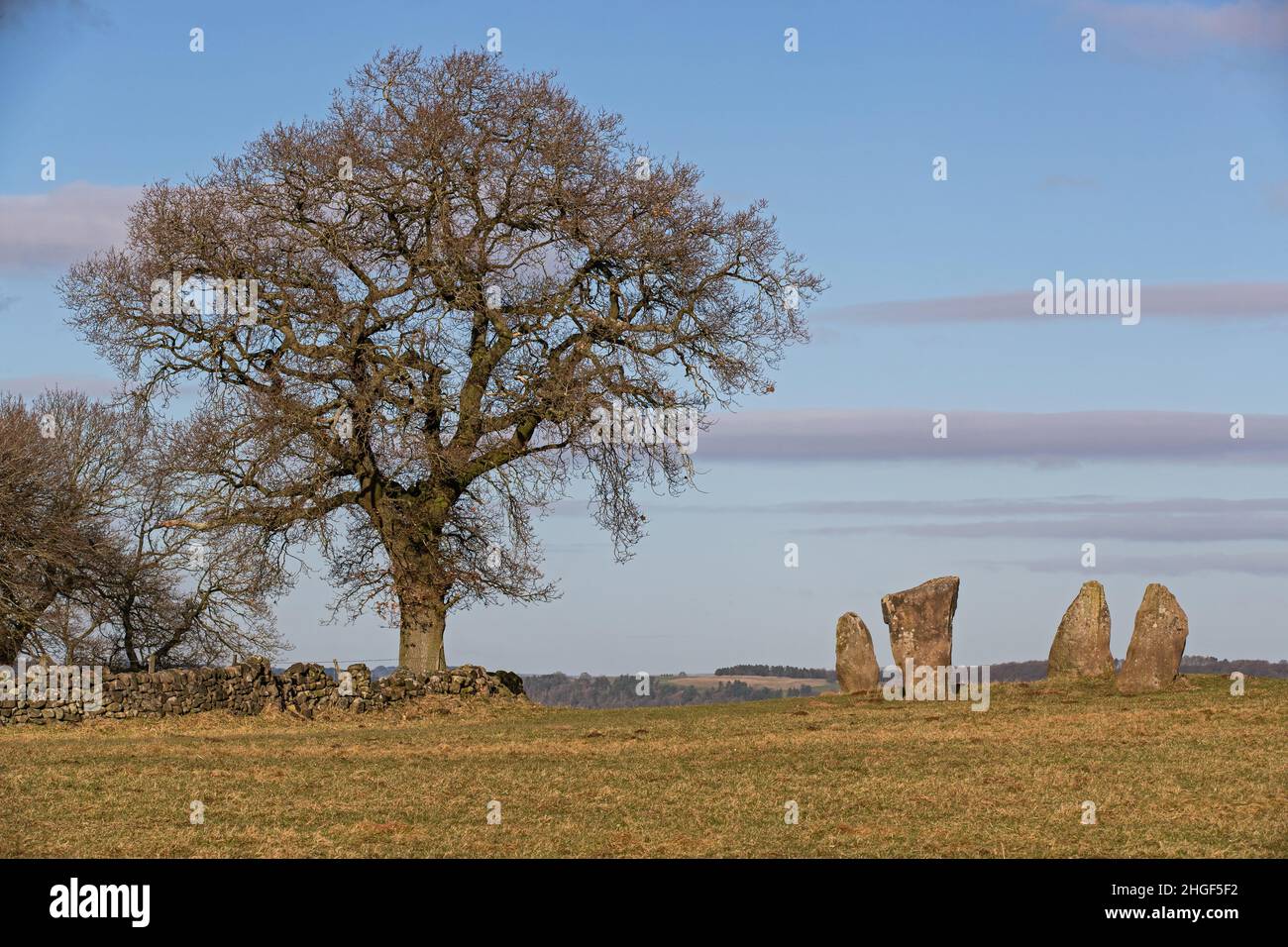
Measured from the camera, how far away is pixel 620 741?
23.0m

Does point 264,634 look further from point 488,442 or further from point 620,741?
point 620,741

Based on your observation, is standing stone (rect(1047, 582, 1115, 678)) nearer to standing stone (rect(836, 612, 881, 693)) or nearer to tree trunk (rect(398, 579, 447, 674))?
standing stone (rect(836, 612, 881, 693))

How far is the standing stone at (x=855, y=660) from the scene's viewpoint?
31266mm

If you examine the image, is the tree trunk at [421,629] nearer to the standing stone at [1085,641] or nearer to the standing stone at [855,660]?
the standing stone at [855,660]

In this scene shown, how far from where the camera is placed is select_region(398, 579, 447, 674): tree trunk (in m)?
32.6

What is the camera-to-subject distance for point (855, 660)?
3133 cm

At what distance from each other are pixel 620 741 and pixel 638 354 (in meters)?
11.6

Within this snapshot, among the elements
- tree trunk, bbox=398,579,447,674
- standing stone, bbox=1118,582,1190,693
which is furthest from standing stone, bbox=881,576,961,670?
tree trunk, bbox=398,579,447,674

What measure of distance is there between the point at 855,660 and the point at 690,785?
47.1ft

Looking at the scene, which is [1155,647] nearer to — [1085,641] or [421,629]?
[1085,641]

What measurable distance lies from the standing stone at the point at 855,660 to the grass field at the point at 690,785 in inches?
161
